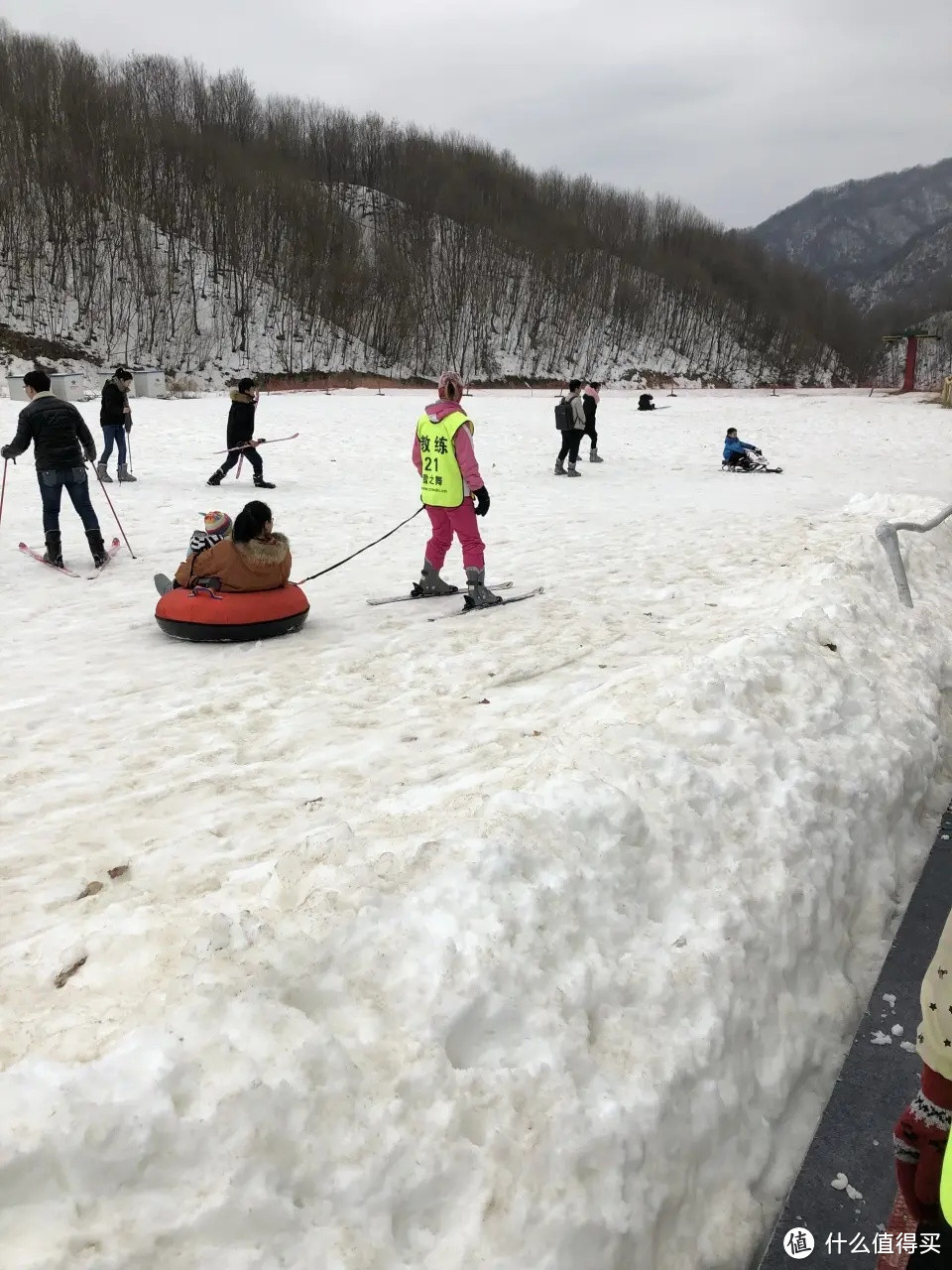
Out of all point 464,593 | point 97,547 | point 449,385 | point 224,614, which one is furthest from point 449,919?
point 97,547

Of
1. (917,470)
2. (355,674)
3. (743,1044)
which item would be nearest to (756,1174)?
(743,1044)

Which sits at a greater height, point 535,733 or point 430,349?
point 430,349

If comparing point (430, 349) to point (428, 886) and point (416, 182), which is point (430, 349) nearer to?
point (416, 182)

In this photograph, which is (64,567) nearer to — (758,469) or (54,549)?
(54,549)

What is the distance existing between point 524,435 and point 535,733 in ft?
57.0

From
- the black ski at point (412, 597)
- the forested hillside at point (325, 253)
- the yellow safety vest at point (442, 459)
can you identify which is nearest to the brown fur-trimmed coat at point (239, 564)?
the black ski at point (412, 597)

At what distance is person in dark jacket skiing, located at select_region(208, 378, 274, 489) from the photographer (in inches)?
512

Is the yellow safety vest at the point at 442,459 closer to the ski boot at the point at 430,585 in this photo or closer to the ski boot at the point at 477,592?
the ski boot at the point at 477,592

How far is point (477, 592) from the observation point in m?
7.16

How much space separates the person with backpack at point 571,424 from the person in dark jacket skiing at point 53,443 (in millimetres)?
8949

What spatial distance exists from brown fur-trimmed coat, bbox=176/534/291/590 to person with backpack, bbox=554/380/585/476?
966 centimetres

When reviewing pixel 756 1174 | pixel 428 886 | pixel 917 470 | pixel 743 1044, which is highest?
pixel 917 470

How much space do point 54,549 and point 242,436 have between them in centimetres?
540

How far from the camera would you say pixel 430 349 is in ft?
201
